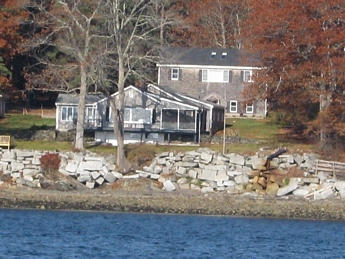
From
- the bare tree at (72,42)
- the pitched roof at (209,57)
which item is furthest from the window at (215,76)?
the bare tree at (72,42)

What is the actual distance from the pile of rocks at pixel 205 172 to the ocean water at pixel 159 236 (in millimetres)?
6092

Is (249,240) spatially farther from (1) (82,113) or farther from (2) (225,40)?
(2) (225,40)

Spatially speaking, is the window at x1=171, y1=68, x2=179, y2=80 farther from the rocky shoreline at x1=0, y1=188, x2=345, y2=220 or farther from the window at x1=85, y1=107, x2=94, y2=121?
the rocky shoreline at x1=0, y1=188, x2=345, y2=220

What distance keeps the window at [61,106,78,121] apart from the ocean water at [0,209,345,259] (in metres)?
20.6

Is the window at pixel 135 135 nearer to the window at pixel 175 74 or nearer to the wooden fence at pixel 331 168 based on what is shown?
the window at pixel 175 74

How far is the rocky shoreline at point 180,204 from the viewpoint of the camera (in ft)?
123

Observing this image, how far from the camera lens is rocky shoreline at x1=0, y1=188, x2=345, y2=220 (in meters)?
37.4

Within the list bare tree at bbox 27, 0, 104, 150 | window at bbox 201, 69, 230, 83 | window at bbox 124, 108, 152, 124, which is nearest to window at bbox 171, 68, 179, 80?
window at bbox 201, 69, 230, 83

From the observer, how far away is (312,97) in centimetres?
4909

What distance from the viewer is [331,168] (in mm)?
44844

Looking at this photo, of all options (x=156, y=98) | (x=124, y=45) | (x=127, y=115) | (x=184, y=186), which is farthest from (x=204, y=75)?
(x=184, y=186)

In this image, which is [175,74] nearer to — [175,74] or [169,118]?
[175,74]

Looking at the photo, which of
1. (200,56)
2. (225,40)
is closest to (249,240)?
(200,56)

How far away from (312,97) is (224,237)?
1930 cm
